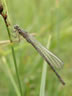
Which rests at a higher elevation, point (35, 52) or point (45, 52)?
point (45, 52)

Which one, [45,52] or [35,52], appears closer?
[45,52]

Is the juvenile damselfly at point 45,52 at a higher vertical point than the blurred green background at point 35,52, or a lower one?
higher

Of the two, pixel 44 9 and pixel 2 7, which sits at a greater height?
pixel 2 7

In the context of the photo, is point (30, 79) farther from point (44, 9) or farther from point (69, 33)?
point (44, 9)

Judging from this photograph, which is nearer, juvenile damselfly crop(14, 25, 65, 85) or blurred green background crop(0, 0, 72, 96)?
juvenile damselfly crop(14, 25, 65, 85)

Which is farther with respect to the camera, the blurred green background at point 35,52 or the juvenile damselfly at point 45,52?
the blurred green background at point 35,52

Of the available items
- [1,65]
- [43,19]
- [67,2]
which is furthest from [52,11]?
[1,65]

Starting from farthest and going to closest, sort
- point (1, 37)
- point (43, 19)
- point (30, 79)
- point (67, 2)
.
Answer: point (67, 2) → point (43, 19) → point (1, 37) → point (30, 79)

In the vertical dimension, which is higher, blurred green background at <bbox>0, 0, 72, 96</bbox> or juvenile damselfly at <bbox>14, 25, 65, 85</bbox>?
juvenile damselfly at <bbox>14, 25, 65, 85</bbox>
